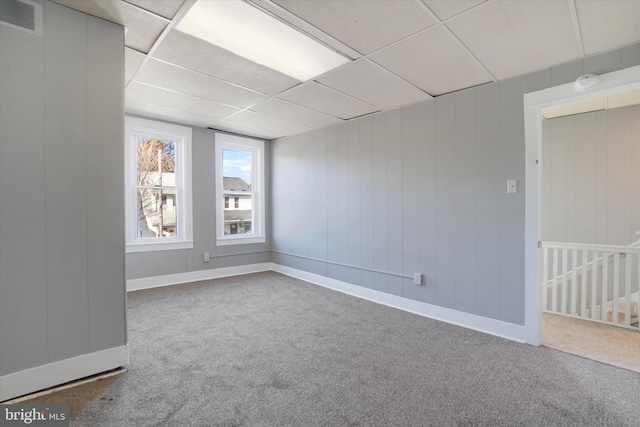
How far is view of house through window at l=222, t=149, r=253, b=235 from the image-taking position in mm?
5250

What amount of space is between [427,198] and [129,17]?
10.1 feet

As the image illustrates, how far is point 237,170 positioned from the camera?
5398 mm

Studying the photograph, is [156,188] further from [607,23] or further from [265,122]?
[607,23]

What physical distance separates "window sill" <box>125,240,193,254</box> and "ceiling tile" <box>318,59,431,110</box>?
129 inches

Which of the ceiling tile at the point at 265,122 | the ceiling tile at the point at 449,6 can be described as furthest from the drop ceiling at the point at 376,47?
the ceiling tile at the point at 265,122

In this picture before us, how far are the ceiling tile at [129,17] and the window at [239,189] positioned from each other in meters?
2.84

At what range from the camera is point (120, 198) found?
2.17m

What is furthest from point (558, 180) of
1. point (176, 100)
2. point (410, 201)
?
point (176, 100)

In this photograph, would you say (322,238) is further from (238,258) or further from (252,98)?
(252,98)

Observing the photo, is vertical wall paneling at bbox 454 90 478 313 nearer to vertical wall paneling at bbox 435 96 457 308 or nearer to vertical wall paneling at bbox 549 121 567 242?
vertical wall paneling at bbox 435 96 457 308

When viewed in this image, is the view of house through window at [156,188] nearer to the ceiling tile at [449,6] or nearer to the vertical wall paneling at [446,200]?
the vertical wall paneling at [446,200]

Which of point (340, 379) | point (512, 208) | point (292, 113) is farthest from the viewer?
point (292, 113)

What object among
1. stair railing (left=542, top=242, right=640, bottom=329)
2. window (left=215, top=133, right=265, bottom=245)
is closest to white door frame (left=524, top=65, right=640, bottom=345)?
stair railing (left=542, top=242, right=640, bottom=329)

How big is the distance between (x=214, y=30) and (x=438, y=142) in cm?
242
